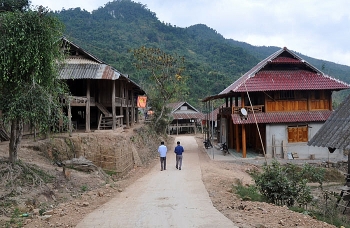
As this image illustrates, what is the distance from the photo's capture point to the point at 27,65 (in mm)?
9617

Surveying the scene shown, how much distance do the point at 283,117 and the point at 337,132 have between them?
11469 mm

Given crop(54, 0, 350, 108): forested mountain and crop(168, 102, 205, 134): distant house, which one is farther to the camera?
crop(54, 0, 350, 108): forested mountain

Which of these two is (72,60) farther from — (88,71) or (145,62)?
(145,62)

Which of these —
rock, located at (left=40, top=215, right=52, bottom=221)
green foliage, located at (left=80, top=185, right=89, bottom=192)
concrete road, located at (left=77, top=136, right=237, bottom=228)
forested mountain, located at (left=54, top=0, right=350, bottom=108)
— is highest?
forested mountain, located at (left=54, top=0, right=350, bottom=108)

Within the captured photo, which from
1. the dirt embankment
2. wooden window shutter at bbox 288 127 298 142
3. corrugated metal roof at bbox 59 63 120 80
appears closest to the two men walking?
the dirt embankment

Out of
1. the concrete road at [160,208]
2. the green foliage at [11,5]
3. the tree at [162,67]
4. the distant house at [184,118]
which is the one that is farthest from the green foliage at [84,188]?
the distant house at [184,118]

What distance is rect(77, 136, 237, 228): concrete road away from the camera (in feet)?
24.5

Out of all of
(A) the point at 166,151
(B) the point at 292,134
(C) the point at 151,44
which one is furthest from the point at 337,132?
(C) the point at 151,44

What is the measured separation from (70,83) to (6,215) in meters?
15.6

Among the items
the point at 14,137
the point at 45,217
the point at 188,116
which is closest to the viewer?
the point at 45,217

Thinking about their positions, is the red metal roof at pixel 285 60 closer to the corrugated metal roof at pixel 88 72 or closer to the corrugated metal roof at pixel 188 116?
the corrugated metal roof at pixel 88 72

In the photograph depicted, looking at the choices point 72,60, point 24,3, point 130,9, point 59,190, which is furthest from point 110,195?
point 130,9

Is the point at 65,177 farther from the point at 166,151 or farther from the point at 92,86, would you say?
the point at 92,86

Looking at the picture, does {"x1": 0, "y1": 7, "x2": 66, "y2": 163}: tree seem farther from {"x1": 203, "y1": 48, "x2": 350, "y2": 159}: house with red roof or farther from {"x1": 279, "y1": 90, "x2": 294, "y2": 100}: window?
{"x1": 279, "y1": 90, "x2": 294, "y2": 100}: window
